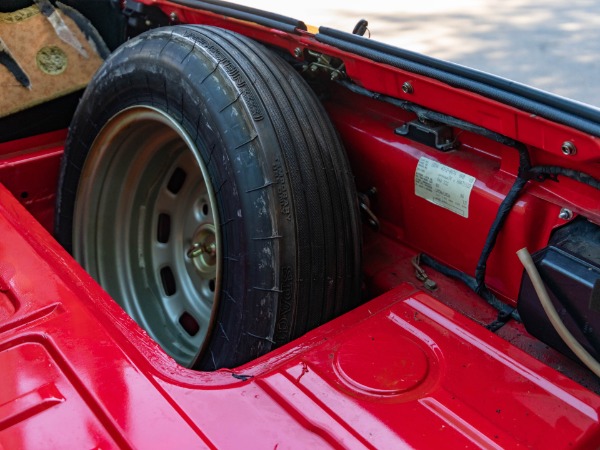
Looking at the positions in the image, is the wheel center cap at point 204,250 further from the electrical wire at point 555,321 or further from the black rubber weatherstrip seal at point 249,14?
the electrical wire at point 555,321

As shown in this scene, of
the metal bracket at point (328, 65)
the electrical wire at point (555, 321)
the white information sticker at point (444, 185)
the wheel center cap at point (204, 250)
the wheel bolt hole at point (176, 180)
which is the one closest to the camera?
the electrical wire at point (555, 321)

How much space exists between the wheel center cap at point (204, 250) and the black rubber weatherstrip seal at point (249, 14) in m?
0.60

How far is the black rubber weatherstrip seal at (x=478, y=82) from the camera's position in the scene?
3.99 feet

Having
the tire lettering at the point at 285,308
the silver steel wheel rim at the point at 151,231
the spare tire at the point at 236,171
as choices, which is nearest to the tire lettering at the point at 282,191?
the spare tire at the point at 236,171

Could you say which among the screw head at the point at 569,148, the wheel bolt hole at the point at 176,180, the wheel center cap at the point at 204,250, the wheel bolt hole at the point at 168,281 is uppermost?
the screw head at the point at 569,148

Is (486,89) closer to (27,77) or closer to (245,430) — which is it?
(245,430)

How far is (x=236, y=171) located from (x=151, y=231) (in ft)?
2.63

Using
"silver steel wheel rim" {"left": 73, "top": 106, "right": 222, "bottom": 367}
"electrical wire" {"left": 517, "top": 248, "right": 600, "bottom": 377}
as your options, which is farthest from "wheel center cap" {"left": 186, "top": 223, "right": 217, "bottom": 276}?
"electrical wire" {"left": 517, "top": 248, "right": 600, "bottom": 377}

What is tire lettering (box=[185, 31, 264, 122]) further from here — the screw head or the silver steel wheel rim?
the screw head

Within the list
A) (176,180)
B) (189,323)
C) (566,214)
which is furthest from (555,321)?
(176,180)

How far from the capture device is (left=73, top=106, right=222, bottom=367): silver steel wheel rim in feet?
6.61

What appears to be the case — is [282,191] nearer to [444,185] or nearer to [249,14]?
[444,185]

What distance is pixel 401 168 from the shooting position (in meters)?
1.65

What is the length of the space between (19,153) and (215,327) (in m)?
1.17
